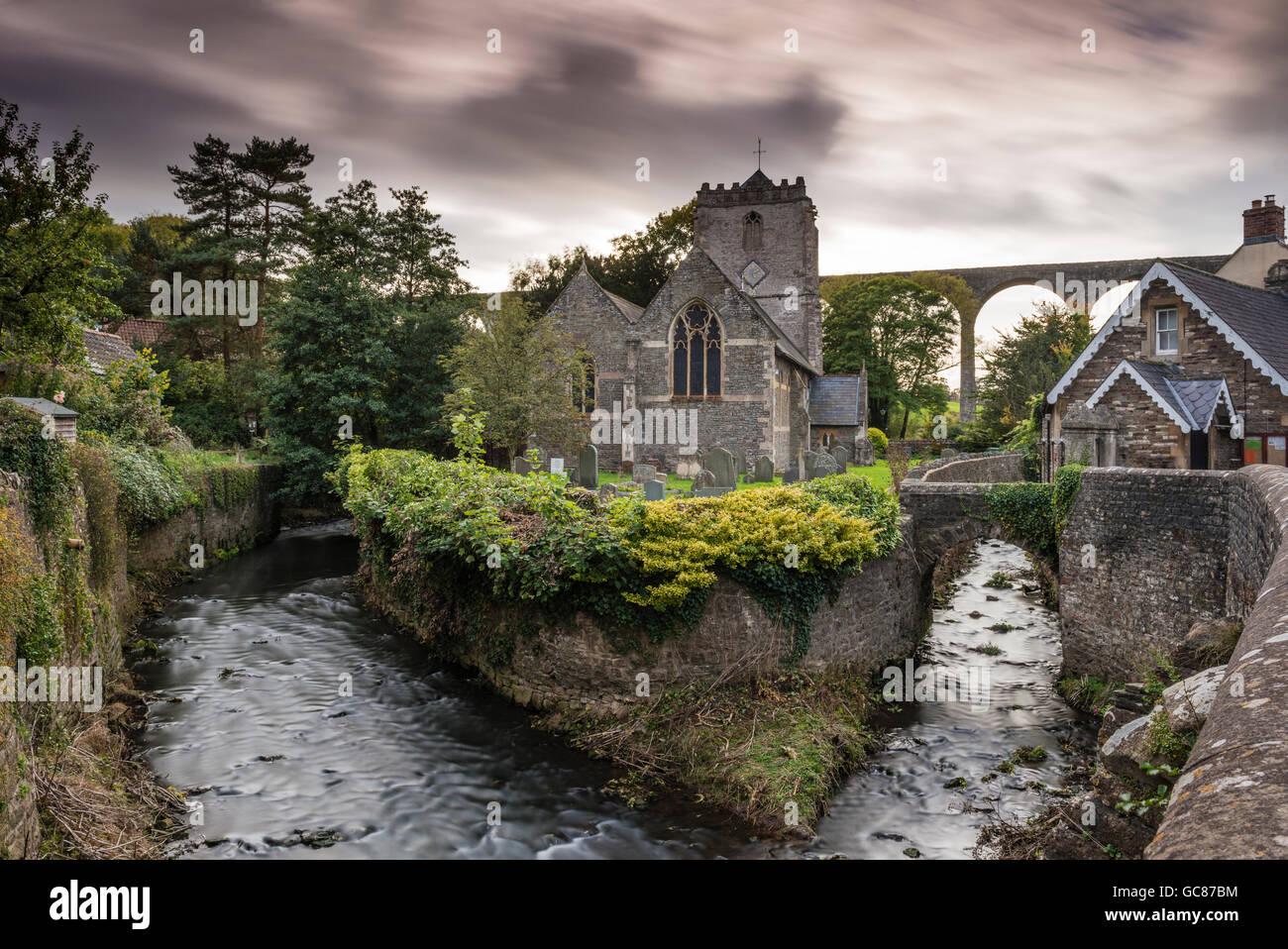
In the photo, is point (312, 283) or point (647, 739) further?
point (312, 283)

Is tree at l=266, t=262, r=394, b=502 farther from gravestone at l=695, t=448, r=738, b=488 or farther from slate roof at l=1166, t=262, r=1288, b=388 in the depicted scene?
slate roof at l=1166, t=262, r=1288, b=388

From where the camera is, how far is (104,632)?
11.2 m

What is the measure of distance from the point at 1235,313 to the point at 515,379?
20.4 m

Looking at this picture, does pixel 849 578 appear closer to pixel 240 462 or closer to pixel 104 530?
pixel 104 530

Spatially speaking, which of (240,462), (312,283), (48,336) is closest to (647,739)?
(48,336)

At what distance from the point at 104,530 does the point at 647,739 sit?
A: 9184 millimetres

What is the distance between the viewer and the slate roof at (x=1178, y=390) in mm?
16156

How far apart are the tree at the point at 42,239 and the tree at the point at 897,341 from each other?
45.8 meters

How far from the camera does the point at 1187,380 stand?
1697cm

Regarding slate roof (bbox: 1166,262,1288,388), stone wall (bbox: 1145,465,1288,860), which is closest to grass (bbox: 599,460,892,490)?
slate roof (bbox: 1166,262,1288,388)

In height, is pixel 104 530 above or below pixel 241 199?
below

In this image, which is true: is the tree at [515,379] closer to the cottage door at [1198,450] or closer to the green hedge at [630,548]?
the green hedge at [630,548]

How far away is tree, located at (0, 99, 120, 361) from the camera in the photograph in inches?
472
